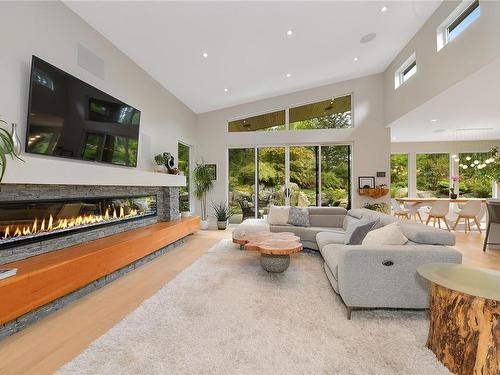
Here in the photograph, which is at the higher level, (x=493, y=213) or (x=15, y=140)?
(x=15, y=140)

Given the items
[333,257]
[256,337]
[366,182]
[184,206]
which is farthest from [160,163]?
[366,182]

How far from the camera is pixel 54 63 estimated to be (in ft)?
9.63

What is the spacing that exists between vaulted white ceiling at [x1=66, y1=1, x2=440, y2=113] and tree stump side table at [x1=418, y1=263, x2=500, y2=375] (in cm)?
362

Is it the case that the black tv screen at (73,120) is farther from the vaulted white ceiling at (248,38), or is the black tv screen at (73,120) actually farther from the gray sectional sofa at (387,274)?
the gray sectional sofa at (387,274)

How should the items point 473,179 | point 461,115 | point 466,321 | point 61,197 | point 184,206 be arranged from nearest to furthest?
point 466,321 < point 61,197 < point 461,115 < point 184,206 < point 473,179

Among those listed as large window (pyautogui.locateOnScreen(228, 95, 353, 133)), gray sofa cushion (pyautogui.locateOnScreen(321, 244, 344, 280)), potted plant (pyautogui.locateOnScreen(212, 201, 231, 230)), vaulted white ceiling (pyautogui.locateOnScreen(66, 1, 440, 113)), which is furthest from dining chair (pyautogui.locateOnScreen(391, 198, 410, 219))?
gray sofa cushion (pyautogui.locateOnScreen(321, 244, 344, 280))

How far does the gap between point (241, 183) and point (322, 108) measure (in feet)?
9.85

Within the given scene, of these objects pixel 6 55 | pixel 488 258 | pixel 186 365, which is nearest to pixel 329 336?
pixel 186 365

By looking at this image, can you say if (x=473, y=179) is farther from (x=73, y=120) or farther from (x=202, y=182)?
(x=73, y=120)

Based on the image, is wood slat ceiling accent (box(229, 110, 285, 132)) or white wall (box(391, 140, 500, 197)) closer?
wood slat ceiling accent (box(229, 110, 285, 132))

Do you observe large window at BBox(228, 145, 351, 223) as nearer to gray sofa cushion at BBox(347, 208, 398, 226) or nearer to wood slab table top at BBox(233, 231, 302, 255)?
gray sofa cushion at BBox(347, 208, 398, 226)

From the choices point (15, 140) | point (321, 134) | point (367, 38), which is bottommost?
point (15, 140)

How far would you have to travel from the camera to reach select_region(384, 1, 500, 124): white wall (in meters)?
3.24

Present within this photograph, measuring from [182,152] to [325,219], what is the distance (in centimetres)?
408
